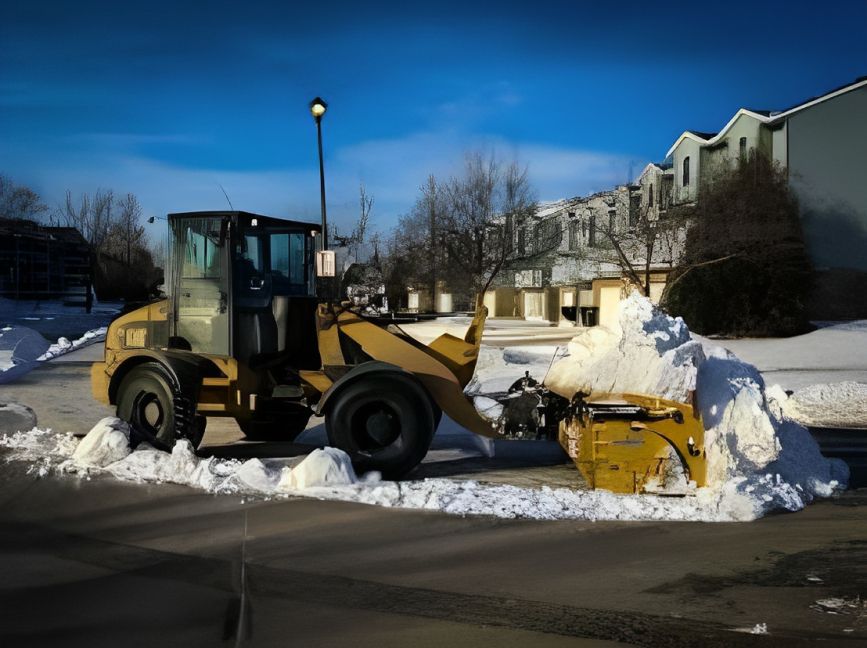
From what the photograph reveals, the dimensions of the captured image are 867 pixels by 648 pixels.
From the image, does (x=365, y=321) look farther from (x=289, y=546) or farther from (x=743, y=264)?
(x=743, y=264)

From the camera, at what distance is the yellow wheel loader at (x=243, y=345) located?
10.2 meters

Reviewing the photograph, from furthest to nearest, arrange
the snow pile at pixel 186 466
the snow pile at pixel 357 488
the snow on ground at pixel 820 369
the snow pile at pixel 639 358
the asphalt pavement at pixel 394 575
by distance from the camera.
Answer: the snow on ground at pixel 820 369 → the snow pile at pixel 186 466 → the snow pile at pixel 639 358 → the snow pile at pixel 357 488 → the asphalt pavement at pixel 394 575

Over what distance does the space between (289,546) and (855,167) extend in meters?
35.7

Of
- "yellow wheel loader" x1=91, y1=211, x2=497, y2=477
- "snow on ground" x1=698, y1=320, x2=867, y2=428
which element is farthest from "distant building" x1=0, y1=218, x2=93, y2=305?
"yellow wheel loader" x1=91, y1=211, x2=497, y2=477

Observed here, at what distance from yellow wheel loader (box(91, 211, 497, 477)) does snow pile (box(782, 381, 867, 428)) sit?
23.9ft

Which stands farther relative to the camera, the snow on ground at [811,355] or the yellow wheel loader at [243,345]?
the snow on ground at [811,355]

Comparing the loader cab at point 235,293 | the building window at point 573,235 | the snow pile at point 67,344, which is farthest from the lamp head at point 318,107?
the building window at point 573,235

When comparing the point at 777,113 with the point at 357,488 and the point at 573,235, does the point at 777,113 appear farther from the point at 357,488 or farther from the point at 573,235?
the point at 357,488

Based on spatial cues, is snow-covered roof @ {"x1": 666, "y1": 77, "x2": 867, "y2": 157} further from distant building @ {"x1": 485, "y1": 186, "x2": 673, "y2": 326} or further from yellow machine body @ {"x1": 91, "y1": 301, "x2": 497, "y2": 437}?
yellow machine body @ {"x1": 91, "y1": 301, "x2": 497, "y2": 437}

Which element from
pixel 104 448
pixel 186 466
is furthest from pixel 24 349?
pixel 186 466

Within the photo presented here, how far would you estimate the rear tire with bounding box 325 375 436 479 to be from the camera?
948cm

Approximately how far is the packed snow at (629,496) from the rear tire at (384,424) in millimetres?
296

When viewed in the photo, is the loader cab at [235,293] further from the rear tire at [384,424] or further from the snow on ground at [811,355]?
the snow on ground at [811,355]

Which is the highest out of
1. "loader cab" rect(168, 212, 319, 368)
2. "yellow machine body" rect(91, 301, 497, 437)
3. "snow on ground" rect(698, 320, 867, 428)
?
"loader cab" rect(168, 212, 319, 368)
